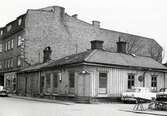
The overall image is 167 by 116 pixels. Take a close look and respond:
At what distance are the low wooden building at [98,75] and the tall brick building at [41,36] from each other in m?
9.64

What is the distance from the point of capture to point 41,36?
45094 mm

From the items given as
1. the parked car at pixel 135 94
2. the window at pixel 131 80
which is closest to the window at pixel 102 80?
the parked car at pixel 135 94

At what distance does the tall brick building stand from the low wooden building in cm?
964

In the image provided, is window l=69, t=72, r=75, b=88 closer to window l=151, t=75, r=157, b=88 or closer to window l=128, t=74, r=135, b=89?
window l=128, t=74, r=135, b=89

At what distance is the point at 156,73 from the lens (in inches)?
1273

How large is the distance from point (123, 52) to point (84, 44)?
1586 cm

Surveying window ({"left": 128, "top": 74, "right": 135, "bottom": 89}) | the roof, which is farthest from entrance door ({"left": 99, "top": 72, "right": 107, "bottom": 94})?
window ({"left": 128, "top": 74, "right": 135, "bottom": 89})

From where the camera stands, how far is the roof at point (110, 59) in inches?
1099

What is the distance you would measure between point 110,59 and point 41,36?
18040mm

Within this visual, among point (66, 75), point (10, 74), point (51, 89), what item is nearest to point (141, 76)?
point (66, 75)

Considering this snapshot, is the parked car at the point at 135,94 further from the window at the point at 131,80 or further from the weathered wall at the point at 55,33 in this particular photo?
the weathered wall at the point at 55,33

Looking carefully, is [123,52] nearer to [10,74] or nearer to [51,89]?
[51,89]

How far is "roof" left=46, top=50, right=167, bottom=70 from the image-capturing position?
27.9 meters

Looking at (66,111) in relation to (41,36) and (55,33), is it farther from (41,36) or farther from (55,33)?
(55,33)
